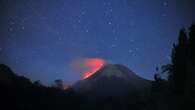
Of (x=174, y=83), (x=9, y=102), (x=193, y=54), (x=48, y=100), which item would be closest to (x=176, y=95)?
(x=174, y=83)

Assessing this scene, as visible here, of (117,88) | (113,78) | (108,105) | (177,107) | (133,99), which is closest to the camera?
(177,107)

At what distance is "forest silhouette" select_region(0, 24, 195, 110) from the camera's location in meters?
58.3

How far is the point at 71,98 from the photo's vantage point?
80.1 metres

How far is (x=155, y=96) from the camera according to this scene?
70812 millimetres

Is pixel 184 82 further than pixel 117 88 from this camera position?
No

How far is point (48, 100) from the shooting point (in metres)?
71.9

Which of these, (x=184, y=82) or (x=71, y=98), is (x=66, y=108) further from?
(x=184, y=82)

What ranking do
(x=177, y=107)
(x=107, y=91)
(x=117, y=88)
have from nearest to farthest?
1. (x=177, y=107)
2. (x=107, y=91)
3. (x=117, y=88)

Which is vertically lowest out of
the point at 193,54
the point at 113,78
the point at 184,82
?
the point at 184,82

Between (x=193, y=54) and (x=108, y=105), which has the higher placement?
(x=193, y=54)

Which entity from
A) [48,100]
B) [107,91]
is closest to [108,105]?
[48,100]

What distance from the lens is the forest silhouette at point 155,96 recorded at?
2296 inches

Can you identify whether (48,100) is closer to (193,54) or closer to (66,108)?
(66,108)

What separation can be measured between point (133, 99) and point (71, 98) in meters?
21.8
